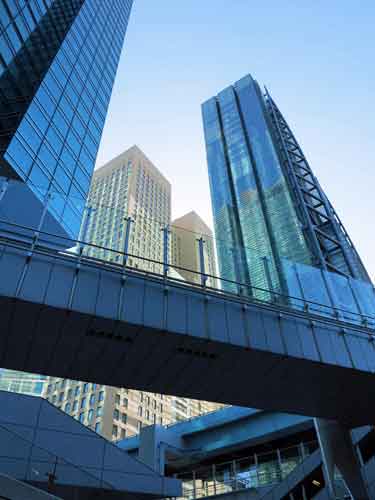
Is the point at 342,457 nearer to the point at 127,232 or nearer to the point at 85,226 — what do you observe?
the point at 127,232

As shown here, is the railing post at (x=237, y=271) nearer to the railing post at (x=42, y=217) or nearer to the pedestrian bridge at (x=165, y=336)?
the pedestrian bridge at (x=165, y=336)

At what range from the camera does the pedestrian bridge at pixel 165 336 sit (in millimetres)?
11641

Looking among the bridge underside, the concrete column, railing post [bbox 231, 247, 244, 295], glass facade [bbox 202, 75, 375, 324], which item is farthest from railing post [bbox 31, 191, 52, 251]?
the concrete column

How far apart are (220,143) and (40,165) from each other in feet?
173

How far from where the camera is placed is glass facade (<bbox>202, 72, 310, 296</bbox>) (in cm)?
5441

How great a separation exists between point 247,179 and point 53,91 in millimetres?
37191

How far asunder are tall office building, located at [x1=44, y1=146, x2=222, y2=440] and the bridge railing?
5 cm

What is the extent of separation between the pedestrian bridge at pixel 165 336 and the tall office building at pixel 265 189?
58.8 feet

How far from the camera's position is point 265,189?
63.4 metres

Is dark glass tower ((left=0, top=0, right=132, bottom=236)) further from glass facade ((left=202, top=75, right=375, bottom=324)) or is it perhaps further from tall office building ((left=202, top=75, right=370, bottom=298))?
tall office building ((left=202, top=75, right=370, bottom=298))

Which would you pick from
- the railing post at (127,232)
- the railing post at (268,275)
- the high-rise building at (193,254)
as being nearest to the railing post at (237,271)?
the high-rise building at (193,254)

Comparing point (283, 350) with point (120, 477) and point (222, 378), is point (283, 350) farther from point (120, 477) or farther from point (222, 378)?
point (120, 477)

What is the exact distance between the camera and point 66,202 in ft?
45.5

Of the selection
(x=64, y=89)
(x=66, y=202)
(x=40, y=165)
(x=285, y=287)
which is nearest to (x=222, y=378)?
(x=285, y=287)
